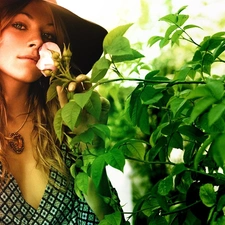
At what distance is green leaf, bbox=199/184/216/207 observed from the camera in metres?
1.24

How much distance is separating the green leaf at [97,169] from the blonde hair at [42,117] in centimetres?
43

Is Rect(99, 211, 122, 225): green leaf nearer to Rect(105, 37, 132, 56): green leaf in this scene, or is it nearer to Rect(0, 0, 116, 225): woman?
Rect(0, 0, 116, 225): woman

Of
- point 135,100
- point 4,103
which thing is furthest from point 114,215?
point 4,103

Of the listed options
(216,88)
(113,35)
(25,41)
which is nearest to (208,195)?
(216,88)

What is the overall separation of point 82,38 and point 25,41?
202 millimetres

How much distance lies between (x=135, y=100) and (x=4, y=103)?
54 centimetres

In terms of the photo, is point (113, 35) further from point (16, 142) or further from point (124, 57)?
point (16, 142)

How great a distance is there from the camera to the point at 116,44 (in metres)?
1.24

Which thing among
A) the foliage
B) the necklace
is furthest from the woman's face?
the foliage

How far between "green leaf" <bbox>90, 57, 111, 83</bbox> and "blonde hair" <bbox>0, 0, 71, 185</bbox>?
0.45 metres

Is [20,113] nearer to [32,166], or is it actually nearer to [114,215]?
[32,166]

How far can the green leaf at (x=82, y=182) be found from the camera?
4.49 feet

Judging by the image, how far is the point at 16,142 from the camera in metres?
1.62

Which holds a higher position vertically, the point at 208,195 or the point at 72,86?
the point at 72,86
